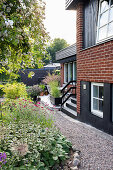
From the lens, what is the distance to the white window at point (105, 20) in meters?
4.86

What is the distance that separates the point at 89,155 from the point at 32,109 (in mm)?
2110

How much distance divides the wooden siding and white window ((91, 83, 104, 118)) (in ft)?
4.83

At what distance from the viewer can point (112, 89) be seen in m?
4.70

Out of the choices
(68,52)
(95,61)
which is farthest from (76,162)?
(68,52)

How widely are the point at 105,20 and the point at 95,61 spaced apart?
4.10ft

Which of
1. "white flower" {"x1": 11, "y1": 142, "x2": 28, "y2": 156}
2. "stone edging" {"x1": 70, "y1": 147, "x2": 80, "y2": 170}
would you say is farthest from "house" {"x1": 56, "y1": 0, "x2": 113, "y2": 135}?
"white flower" {"x1": 11, "y1": 142, "x2": 28, "y2": 156}

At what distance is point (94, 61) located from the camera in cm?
546

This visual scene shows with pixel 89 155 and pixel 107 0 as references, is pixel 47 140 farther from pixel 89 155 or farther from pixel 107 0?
pixel 107 0

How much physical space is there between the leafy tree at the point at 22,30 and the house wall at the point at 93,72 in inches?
76.0

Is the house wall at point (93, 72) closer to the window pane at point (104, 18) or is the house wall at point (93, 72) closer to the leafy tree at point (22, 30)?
the window pane at point (104, 18)

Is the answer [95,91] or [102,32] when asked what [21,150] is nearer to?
[95,91]

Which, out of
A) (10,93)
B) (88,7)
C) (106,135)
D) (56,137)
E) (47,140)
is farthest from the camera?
(10,93)

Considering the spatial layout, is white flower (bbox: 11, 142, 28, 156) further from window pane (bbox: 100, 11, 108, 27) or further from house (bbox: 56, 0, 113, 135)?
window pane (bbox: 100, 11, 108, 27)

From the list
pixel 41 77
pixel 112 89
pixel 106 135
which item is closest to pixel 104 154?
pixel 106 135
